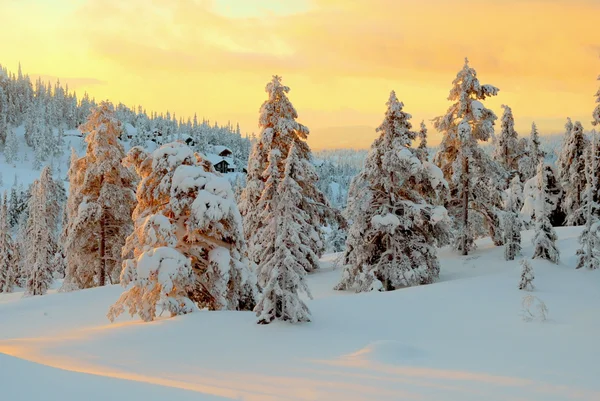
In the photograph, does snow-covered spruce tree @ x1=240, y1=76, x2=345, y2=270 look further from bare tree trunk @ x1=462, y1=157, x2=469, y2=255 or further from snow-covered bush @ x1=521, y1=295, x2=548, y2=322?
snow-covered bush @ x1=521, y1=295, x2=548, y2=322

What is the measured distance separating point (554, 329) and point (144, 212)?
1273 centimetres

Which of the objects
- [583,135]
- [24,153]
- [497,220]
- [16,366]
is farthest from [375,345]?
[24,153]

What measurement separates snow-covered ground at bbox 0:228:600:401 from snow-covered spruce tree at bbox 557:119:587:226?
26.4 m

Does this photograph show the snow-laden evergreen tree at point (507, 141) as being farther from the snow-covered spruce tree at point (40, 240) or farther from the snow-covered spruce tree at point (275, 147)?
the snow-covered spruce tree at point (40, 240)

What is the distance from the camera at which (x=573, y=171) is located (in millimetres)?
42500

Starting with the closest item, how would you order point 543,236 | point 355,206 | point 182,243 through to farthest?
1. point 182,243
2. point 543,236
3. point 355,206

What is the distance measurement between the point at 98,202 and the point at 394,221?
620 inches

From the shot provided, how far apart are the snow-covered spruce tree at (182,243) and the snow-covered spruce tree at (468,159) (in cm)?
1558

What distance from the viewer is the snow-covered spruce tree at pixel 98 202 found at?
1043 inches

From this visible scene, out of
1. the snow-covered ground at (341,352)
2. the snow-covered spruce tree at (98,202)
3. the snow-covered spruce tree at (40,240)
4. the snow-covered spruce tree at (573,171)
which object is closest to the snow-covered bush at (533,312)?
the snow-covered ground at (341,352)

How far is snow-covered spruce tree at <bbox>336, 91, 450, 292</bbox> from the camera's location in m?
22.4

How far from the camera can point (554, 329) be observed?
1308 cm

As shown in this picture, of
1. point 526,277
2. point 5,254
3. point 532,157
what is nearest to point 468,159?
point 526,277

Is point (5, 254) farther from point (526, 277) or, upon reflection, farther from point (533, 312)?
point (533, 312)
